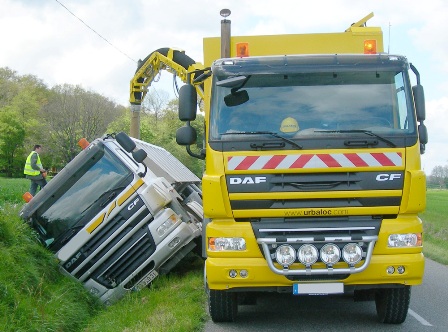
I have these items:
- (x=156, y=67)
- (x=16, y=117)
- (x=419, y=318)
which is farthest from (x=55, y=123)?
(x=419, y=318)

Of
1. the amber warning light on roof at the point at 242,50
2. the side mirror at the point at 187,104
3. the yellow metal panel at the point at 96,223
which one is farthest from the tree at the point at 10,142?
the side mirror at the point at 187,104

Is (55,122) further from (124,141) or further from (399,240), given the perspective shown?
(399,240)

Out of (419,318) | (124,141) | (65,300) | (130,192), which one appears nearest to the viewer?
(419,318)

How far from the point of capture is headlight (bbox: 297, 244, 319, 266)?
256 inches

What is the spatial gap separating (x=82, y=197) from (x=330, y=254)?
4.57 meters

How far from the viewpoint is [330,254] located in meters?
6.53

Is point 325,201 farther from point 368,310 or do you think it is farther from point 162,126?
point 162,126

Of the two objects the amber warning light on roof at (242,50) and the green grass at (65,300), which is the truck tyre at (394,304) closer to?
the green grass at (65,300)

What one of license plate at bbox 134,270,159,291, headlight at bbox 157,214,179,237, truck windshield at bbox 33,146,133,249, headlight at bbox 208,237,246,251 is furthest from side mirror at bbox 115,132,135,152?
headlight at bbox 208,237,246,251

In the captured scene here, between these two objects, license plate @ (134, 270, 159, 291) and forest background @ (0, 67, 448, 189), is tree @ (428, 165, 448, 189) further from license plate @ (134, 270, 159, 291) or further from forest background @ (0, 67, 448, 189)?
license plate @ (134, 270, 159, 291)

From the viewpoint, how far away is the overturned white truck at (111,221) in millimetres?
9359

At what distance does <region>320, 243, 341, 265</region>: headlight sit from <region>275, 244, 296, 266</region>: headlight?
11.6 inches

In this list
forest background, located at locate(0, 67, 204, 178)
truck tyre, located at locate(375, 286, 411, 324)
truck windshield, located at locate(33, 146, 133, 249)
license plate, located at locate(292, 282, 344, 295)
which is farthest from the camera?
forest background, located at locate(0, 67, 204, 178)

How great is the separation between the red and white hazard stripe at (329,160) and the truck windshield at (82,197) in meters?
3.58
